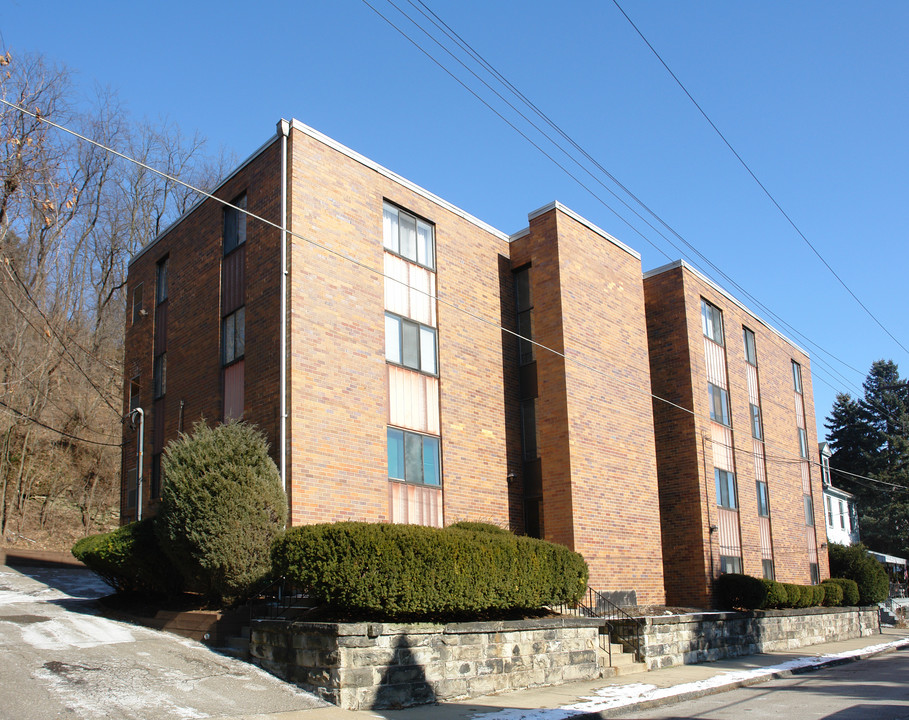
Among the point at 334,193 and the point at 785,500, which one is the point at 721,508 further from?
the point at 334,193

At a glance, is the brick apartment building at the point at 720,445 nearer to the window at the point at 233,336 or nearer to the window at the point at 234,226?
the window at the point at 233,336

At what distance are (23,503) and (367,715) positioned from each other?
2291 centimetres

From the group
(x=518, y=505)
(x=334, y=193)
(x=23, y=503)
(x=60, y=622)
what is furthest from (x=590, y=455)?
(x=23, y=503)

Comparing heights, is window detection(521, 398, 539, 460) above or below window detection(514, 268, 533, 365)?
below

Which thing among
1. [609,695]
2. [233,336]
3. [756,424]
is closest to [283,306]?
[233,336]

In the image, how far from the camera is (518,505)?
19.3 m

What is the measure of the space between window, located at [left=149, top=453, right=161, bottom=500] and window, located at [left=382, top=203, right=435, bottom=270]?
766 cm

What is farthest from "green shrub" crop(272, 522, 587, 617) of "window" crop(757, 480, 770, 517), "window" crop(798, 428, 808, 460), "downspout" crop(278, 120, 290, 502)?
"window" crop(798, 428, 808, 460)

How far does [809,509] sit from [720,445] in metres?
A: 9.25

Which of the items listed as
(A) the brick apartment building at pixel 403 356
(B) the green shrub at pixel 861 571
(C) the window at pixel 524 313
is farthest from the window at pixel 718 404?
(B) the green shrub at pixel 861 571

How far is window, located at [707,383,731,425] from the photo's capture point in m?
24.9

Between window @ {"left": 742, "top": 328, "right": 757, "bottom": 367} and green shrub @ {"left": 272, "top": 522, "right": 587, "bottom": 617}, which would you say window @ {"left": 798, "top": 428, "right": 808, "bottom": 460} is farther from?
green shrub @ {"left": 272, "top": 522, "right": 587, "bottom": 617}

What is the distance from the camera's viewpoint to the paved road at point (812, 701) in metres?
10.6

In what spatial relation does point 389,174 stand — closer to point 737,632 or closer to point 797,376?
point 737,632
